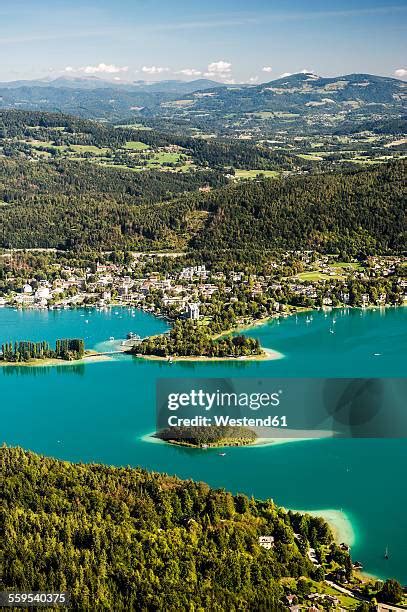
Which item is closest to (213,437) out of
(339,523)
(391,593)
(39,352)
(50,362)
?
(339,523)

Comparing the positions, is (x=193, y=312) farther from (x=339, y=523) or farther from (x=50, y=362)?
(x=339, y=523)

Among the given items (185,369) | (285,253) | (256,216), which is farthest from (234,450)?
(256,216)

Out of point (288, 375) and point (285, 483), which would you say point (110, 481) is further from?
point (288, 375)

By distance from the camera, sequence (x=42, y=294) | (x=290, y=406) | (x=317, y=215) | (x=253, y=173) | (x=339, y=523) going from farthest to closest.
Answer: (x=253, y=173), (x=317, y=215), (x=42, y=294), (x=290, y=406), (x=339, y=523)

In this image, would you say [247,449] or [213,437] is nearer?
[247,449]

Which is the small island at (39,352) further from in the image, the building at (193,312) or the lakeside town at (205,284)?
the lakeside town at (205,284)

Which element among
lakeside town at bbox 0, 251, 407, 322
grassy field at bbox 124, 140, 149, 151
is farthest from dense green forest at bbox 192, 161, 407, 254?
grassy field at bbox 124, 140, 149, 151
